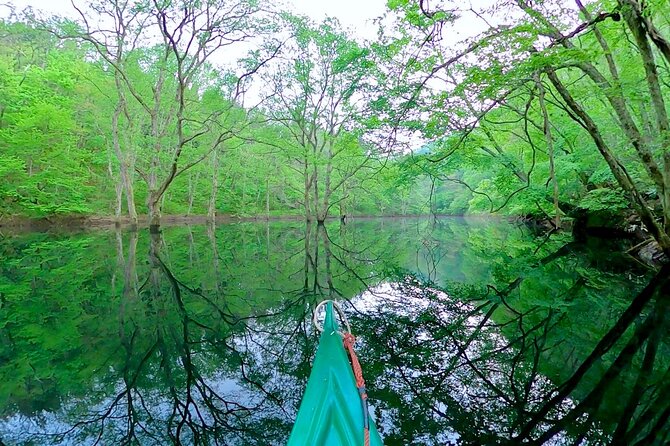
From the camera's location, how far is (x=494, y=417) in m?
2.59

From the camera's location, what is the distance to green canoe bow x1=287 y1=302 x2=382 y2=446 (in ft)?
4.74

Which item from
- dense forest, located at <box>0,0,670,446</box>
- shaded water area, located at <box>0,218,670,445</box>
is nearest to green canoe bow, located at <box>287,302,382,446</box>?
dense forest, located at <box>0,0,670,446</box>

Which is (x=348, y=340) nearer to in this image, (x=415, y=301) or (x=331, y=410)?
(x=331, y=410)

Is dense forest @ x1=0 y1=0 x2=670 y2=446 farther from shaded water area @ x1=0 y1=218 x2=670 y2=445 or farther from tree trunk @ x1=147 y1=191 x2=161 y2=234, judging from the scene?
tree trunk @ x1=147 y1=191 x2=161 y2=234

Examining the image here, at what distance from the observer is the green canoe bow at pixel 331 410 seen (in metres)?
1.44

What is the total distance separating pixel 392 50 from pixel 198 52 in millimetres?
11534

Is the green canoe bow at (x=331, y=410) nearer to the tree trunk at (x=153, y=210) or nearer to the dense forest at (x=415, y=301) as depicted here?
the dense forest at (x=415, y=301)

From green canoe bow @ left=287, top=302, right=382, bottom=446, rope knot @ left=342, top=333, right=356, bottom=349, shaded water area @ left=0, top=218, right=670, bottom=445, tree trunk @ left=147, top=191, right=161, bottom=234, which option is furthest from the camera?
tree trunk @ left=147, top=191, right=161, bottom=234

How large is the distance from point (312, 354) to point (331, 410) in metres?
2.34

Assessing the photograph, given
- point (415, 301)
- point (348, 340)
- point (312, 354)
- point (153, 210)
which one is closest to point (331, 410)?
point (348, 340)

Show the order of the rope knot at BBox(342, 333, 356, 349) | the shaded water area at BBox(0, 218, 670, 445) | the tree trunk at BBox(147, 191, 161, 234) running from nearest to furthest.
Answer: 1. the rope knot at BBox(342, 333, 356, 349)
2. the shaded water area at BBox(0, 218, 670, 445)
3. the tree trunk at BBox(147, 191, 161, 234)

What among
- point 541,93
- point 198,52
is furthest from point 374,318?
point 198,52

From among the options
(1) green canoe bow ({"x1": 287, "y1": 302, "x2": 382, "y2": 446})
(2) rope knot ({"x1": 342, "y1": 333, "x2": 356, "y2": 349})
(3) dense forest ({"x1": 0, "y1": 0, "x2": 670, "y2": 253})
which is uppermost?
(3) dense forest ({"x1": 0, "y1": 0, "x2": 670, "y2": 253})

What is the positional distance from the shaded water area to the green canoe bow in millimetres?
993
